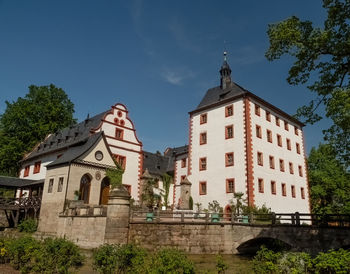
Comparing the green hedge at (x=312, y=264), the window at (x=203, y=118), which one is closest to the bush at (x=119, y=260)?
the green hedge at (x=312, y=264)

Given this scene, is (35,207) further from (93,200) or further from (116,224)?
(116,224)

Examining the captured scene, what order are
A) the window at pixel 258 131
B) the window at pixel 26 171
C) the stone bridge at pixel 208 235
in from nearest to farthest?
the stone bridge at pixel 208 235
the window at pixel 258 131
the window at pixel 26 171

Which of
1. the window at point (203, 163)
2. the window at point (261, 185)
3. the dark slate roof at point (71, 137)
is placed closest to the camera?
the window at point (261, 185)

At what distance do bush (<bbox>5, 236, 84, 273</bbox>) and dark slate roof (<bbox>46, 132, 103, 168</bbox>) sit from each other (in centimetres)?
1431

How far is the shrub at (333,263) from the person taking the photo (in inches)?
291

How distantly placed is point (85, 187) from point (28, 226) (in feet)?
22.4

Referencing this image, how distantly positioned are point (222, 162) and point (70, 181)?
1536 cm

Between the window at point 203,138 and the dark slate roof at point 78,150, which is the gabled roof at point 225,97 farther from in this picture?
the dark slate roof at point 78,150

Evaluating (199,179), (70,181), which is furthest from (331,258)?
(199,179)

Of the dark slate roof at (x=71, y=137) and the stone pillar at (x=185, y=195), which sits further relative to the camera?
the dark slate roof at (x=71, y=137)

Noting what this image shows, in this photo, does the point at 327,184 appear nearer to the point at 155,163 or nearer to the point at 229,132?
the point at 229,132

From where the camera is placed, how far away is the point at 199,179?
32125 mm

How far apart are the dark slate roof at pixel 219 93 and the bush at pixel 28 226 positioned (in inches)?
874

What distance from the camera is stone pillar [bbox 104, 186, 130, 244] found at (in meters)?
19.0
